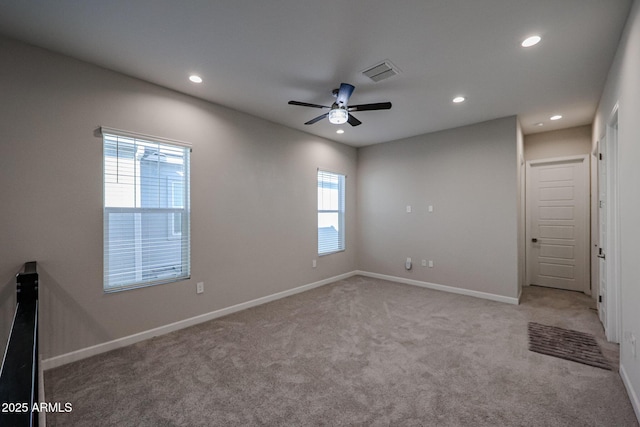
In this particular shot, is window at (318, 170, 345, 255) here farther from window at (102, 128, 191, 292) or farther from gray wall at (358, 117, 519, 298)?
window at (102, 128, 191, 292)

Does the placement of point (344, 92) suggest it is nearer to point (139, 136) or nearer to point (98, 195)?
point (139, 136)

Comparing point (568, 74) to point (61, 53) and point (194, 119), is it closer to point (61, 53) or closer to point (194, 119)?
point (194, 119)

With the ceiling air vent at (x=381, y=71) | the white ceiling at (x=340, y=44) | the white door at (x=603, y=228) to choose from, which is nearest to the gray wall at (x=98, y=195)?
the white ceiling at (x=340, y=44)

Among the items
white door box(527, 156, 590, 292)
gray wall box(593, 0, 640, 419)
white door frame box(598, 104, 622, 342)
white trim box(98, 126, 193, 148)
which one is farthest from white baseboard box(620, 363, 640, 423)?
white trim box(98, 126, 193, 148)

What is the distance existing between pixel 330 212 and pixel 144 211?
3258mm

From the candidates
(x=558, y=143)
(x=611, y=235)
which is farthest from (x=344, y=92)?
(x=558, y=143)

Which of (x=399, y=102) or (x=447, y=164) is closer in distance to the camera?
(x=399, y=102)

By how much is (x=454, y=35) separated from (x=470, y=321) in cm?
313

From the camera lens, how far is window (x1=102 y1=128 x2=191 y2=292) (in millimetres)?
2822

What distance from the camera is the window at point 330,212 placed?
529cm

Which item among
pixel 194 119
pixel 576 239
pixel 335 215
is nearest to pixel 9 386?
pixel 194 119

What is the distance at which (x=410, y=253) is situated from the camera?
5289 mm

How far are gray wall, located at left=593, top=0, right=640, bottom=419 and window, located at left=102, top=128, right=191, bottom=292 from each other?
158 inches

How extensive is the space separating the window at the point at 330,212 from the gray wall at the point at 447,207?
533 mm
